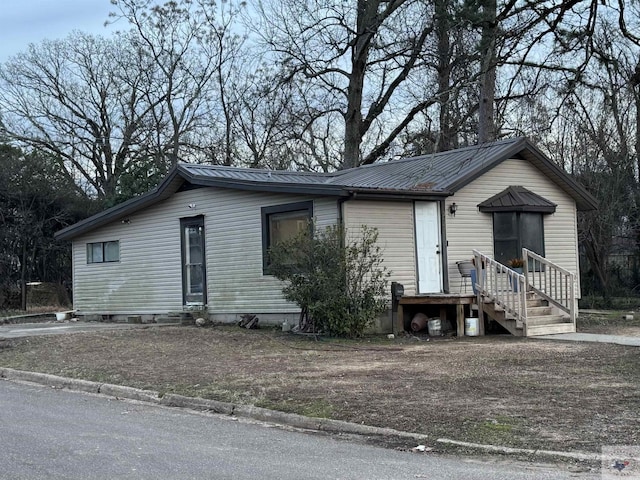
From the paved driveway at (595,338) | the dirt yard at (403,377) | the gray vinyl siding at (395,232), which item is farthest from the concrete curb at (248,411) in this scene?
the paved driveway at (595,338)

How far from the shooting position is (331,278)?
14805 mm

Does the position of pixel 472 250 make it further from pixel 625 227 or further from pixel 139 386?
pixel 625 227

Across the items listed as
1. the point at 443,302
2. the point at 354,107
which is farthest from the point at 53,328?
the point at 354,107

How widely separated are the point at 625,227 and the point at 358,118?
36.6ft

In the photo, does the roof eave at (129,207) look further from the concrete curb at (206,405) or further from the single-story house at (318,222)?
the concrete curb at (206,405)

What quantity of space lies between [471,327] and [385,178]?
14.0 ft

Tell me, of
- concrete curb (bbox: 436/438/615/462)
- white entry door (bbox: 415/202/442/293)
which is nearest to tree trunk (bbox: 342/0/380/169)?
white entry door (bbox: 415/202/442/293)

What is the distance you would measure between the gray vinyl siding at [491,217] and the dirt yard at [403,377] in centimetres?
313

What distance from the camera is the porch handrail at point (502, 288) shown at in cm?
1530

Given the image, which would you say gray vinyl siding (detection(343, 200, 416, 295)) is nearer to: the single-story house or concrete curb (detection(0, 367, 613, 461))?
the single-story house

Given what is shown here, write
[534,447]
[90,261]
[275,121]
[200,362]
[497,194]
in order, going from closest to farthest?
[534,447] < [200,362] < [497,194] < [90,261] < [275,121]

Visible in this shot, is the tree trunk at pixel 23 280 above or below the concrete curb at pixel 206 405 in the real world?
above

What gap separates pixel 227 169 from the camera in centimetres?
2017

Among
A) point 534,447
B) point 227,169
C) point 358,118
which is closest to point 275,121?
point 358,118
